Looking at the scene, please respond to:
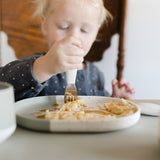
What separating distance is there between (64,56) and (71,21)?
0.30m

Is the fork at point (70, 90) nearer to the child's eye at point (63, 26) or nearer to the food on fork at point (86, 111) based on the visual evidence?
the food on fork at point (86, 111)

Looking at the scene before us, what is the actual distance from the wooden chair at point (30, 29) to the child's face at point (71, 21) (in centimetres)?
53

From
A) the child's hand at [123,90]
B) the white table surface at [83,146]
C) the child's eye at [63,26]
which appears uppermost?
the child's eye at [63,26]

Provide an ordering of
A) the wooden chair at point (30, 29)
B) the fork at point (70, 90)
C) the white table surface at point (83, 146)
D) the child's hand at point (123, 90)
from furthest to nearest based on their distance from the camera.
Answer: the wooden chair at point (30, 29), the child's hand at point (123, 90), the fork at point (70, 90), the white table surface at point (83, 146)

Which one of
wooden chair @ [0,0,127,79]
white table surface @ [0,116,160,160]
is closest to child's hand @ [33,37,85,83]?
white table surface @ [0,116,160,160]

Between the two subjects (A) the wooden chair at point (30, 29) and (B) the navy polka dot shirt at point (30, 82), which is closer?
(B) the navy polka dot shirt at point (30, 82)

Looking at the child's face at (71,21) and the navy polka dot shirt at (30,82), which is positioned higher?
the child's face at (71,21)

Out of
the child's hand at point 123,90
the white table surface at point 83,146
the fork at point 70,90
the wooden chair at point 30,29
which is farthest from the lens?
the wooden chair at point 30,29

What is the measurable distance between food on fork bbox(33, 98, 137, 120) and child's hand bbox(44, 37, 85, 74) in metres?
0.10

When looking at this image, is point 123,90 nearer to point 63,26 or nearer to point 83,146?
point 63,26

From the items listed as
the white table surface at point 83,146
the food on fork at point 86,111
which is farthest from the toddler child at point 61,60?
the white table surface at point 83,146

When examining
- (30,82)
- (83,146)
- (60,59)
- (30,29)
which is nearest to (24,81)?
(30,82)

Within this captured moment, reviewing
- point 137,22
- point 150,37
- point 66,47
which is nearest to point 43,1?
point 66,47

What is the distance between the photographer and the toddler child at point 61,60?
0.51 meters
